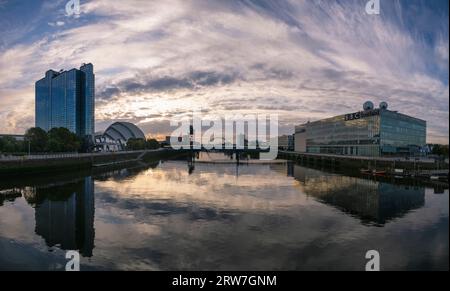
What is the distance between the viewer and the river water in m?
15.7

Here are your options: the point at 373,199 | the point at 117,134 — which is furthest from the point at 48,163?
the point at 117,134

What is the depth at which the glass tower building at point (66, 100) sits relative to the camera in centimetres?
15650

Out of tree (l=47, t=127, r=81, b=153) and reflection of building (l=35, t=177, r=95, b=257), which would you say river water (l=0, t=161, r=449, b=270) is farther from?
tree (l=47, t=127, r=81, b=153)

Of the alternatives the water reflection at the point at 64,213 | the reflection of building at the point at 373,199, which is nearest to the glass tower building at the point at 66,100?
the water reflection at the point at 64,213

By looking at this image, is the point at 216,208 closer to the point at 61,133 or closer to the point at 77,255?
the point at 77,255

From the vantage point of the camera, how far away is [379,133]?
274ft

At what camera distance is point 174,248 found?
57.2 ft

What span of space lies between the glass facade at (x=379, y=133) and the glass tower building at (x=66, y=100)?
12475 centimetres

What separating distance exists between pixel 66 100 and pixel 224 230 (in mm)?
159989

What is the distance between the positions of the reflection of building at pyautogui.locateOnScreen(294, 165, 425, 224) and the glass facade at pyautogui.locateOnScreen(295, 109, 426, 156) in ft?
143

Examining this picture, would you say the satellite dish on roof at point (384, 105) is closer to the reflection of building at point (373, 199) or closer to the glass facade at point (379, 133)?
the glass facade at point (379, 133)

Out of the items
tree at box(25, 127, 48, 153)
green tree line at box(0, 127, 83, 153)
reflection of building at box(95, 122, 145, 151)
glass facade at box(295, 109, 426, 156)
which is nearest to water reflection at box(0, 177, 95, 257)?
green tree line at box(0, 127, 83, 153)

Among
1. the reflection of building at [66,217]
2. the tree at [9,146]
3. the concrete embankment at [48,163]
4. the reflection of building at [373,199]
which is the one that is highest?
the tree at [9,146]
